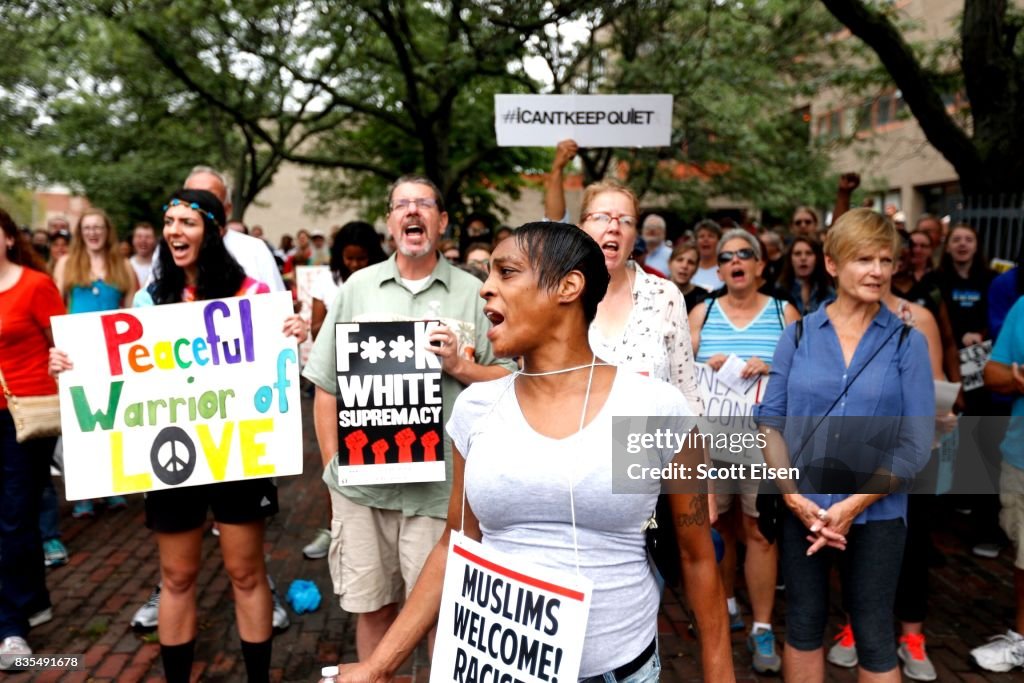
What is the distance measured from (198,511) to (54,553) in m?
2.87

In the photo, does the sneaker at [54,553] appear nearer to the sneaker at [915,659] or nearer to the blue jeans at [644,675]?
the blue jeans at [644,675]

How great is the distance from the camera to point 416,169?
17.6 metres

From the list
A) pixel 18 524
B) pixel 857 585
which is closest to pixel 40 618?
pixel 18 524

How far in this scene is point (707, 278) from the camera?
7.18m

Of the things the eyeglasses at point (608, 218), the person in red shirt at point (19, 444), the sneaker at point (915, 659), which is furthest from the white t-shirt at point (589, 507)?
the person in red shirt at point (19, 444)

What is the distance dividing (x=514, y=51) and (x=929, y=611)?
7.82m

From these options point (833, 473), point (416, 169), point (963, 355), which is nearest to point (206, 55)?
point (416, 169)

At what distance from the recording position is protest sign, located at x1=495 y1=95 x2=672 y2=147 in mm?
6480

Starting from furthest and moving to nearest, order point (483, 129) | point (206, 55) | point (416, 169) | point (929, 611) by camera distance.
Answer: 1. point (416, 169)
2. point (483, 129)
3. point (206, 55)
4. point (929, 611)

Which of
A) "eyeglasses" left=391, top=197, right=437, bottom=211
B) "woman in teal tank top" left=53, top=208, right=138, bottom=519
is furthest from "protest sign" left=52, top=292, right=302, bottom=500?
"woman in teal tank top" left=53, top=208, right=138, bottom=519

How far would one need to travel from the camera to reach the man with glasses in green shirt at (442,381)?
3.34m

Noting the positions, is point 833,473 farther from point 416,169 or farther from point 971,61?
point 416,169

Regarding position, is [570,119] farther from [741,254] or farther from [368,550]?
[368,550]

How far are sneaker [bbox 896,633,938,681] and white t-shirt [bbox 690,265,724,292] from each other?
3515 millimetres
